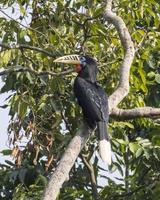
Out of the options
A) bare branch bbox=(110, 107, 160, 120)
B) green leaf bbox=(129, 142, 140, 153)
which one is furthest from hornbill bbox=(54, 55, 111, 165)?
green leaf bbox=(129, 142, 140, 153)

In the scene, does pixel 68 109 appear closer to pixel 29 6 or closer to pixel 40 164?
pixel 40 164

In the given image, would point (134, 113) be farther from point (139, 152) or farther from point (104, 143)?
point (139, 152)

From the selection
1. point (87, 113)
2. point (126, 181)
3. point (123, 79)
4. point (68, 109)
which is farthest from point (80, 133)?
point (126, 181)

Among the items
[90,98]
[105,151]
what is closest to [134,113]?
[105,151]

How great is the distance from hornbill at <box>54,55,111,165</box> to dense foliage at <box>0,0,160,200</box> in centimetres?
10

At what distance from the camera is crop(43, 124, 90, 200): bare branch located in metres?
2.38

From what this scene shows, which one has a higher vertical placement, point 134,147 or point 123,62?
point 123,62

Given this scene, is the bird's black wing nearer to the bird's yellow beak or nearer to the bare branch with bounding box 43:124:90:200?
the bird's yellow beak

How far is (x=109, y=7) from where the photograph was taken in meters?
3.95

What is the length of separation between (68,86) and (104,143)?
0.90 m

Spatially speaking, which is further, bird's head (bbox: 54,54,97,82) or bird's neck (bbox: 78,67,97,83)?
bird's neck (bbox: 78,67,97,83)

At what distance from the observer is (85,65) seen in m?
3.86

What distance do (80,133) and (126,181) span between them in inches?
61.0

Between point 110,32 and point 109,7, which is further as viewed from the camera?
point 110,32
